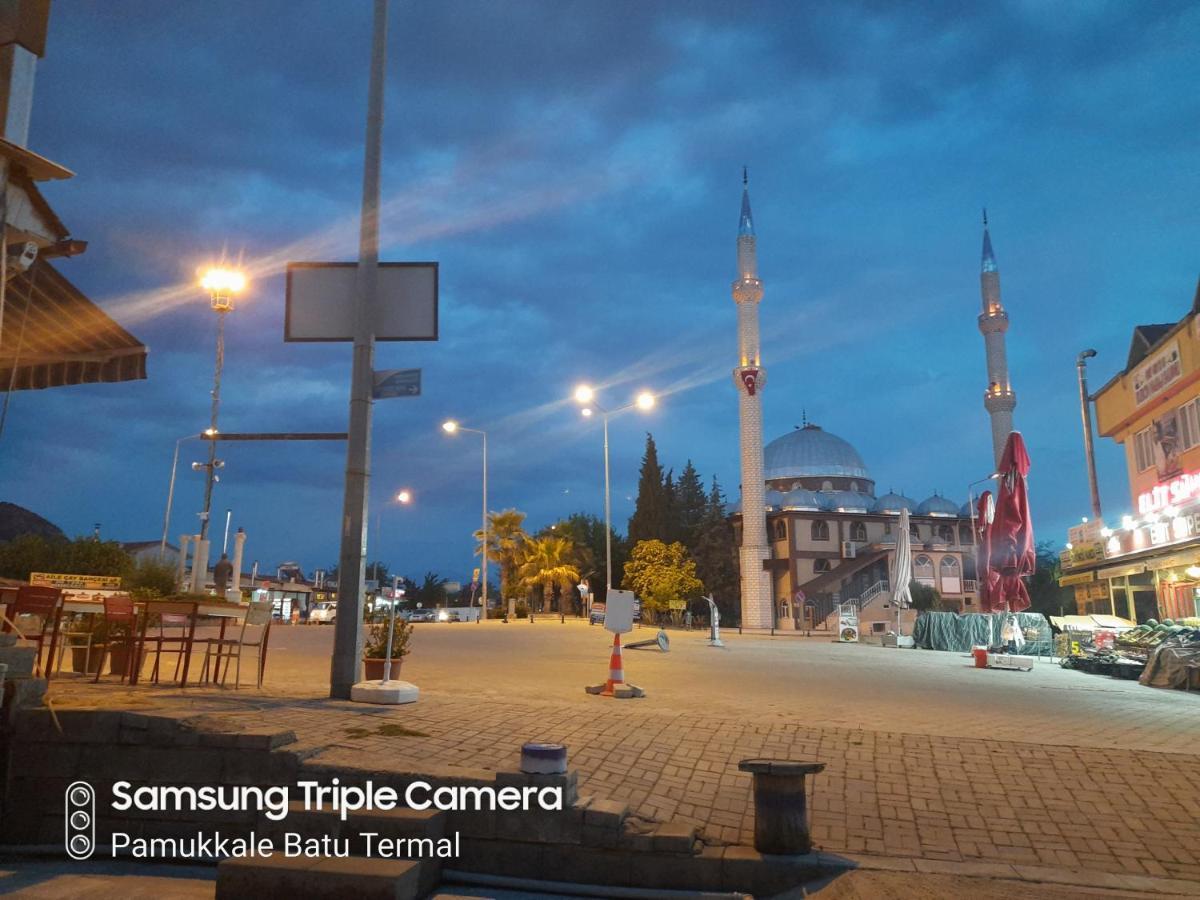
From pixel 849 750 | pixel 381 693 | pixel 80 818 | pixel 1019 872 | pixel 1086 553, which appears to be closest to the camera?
pixel 1019 872

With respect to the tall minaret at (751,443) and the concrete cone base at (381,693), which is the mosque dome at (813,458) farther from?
the concrete cone base at (381,693)

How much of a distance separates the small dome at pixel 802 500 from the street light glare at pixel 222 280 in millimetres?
46176

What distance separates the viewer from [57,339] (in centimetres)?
801

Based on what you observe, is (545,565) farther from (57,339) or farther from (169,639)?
(57,339)

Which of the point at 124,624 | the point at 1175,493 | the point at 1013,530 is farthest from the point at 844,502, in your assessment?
the point at 124,624

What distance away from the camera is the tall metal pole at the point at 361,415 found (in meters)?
8.11

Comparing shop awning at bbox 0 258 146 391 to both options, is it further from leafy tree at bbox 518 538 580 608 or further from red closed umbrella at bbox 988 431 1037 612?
leafy tree at bbox 518 538 580 608

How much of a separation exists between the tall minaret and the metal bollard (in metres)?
50.1

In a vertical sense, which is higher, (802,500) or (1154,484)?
(802,500)

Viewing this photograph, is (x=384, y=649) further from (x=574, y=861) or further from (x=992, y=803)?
(x=992, y=803)

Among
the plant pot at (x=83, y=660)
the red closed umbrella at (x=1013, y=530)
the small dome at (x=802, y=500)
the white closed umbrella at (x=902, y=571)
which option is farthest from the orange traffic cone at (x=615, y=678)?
the small dome at (x=802, y=500)

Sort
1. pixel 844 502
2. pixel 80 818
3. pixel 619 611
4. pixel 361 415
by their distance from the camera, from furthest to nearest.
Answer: pixel 844 502
pixel 619 611
pixel 361 415
pixel 80 818

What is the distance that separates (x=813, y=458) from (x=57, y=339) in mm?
69000

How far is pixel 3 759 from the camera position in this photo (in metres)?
5.70
